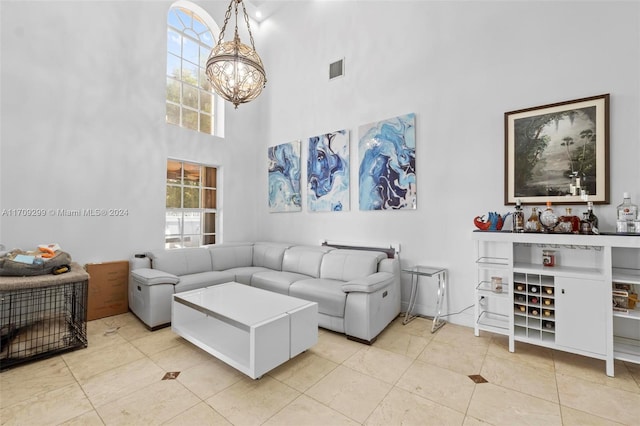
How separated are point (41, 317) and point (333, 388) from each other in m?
3.26

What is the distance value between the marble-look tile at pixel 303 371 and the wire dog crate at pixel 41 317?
1949 mm

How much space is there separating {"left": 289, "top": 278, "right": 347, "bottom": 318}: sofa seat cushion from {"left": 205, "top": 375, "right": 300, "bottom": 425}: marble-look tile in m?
1.01

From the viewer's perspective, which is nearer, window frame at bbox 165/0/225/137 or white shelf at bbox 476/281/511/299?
white shelf at bbox 476/281/511/299

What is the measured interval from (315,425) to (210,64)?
9.68 feet

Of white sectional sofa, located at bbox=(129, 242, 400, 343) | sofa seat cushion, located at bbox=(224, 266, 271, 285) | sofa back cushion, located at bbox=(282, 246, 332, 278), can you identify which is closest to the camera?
white sectional sofa, located at bbox=(129, 242, 400, 343)

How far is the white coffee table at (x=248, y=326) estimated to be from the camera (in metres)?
2.08

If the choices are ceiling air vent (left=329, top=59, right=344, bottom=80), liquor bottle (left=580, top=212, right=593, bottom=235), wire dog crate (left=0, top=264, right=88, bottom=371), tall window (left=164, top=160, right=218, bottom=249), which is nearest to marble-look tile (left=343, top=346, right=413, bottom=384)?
liquor bottle (left=580, top=212, right=593, bottom=235)

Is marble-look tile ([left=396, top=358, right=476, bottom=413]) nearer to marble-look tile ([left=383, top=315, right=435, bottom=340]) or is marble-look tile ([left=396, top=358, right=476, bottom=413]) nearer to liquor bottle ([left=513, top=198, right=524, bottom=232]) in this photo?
marble-look tile ([left=383, top=315, right=435, bottom=340])

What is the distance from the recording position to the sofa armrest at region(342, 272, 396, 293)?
9.04 feet

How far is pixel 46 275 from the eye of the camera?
2.57 m

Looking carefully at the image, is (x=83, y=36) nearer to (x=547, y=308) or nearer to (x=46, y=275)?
(x=46, y=275)

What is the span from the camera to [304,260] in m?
4.00

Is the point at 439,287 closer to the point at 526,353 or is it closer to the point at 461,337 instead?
the point at 461,337

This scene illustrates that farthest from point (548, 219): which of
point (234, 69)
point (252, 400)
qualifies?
point (234, 69)
